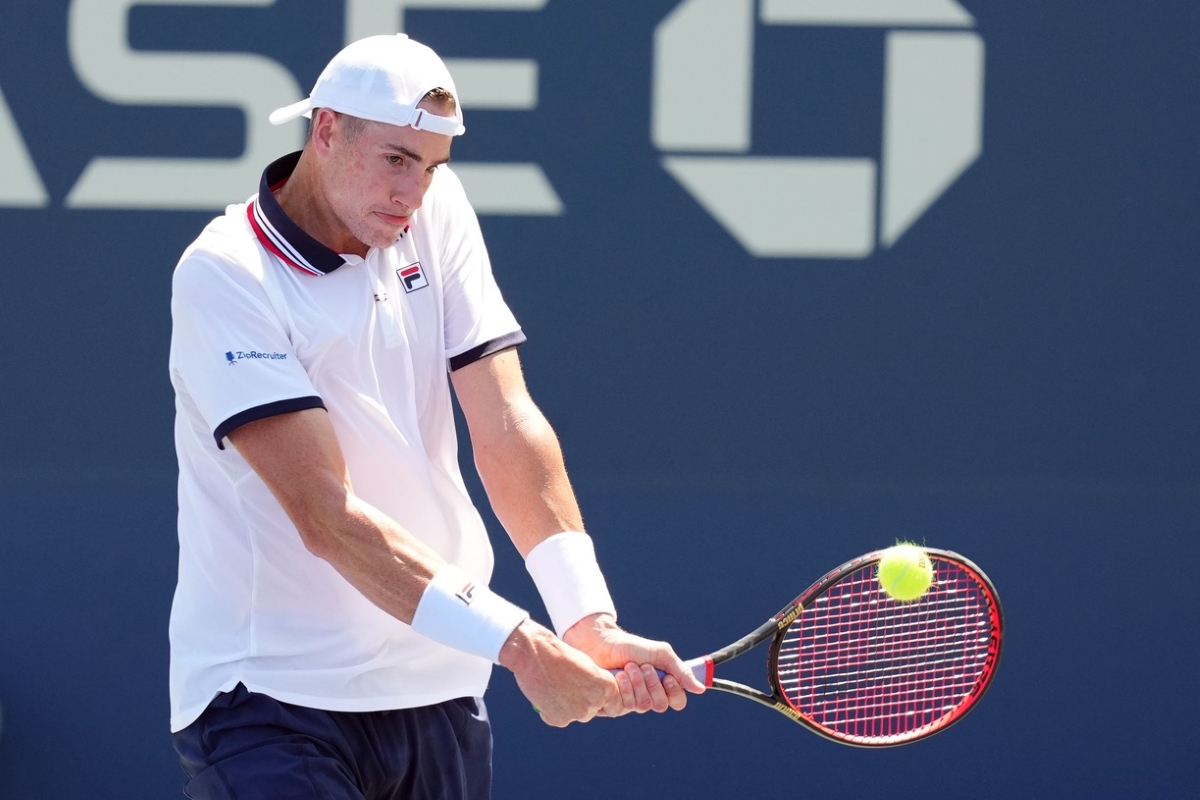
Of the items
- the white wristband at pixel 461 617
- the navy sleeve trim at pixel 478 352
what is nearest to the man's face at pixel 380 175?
the navy sleeve trim at pixel 478 352

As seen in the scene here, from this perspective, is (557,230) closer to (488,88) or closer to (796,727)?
(488,88)

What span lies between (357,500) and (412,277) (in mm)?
404

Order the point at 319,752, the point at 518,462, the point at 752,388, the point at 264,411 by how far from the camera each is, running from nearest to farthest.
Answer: the point at 264,411
the point at 319,752
the point at 518,462
the point at 752,388

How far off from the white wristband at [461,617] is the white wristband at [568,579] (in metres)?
0.22

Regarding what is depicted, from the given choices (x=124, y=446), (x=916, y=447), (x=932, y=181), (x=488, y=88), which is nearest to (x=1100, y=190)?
(x=932, y=181)

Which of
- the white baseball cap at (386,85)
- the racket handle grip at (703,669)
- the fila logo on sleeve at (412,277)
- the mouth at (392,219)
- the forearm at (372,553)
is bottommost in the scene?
the racket handle grip at (703,669)

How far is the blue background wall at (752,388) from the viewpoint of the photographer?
4035mm

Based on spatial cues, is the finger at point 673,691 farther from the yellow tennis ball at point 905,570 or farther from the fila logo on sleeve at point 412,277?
the fila logo on sleeve at point 412,277

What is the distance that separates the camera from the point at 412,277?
97.3 inches

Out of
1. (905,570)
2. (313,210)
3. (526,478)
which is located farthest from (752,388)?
(313,210)

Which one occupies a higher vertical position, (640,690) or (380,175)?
(380,175)

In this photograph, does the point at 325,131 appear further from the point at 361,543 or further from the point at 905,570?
the point at 905,570

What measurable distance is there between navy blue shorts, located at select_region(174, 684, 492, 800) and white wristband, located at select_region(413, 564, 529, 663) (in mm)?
234

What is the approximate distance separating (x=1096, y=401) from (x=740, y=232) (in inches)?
39.7
